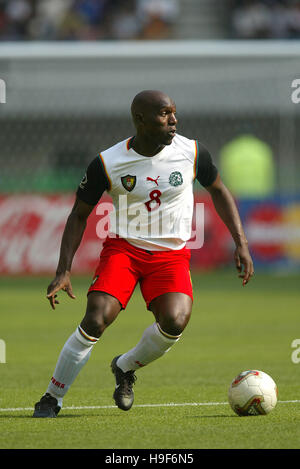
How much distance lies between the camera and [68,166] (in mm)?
19891

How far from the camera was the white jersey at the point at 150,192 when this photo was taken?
21.7 ft

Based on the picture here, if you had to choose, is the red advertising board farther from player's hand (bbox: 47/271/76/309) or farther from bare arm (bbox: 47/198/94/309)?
player's hand (bbox: 47/271/76/309)

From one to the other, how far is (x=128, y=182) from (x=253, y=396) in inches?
69.5

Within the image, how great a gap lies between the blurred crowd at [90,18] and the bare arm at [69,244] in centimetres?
1817

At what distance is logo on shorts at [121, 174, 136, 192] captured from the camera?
260 inches

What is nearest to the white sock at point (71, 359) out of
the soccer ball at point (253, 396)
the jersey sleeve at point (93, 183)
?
the jersey sleeve at point (93, 183)

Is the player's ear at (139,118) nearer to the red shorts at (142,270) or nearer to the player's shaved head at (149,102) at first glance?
the player's shaved head at (149,102)

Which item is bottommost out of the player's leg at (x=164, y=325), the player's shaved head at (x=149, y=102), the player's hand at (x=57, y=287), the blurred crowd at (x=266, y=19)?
the player's leg at (x=164, y=325)

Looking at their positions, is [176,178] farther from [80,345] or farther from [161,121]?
[80,345]

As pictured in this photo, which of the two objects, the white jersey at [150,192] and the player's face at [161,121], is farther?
the white jersey at [150,192]

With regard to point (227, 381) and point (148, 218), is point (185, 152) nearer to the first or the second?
point (148, 218)

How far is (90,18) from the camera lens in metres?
25.5

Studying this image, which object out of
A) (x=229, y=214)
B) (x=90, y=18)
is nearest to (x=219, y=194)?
(x=229, y=214)

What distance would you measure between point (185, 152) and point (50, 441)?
2458 millimetres
